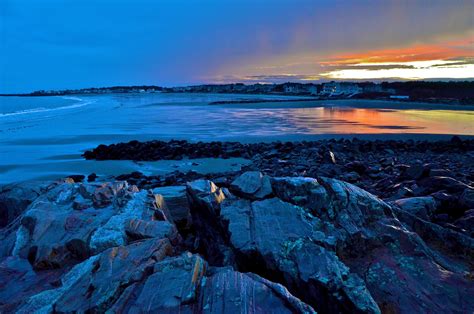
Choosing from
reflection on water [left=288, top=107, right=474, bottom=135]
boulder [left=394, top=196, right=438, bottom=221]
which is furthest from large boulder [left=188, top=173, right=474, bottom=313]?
reflection on water [left=288, top=107, right=474, bottom=135]

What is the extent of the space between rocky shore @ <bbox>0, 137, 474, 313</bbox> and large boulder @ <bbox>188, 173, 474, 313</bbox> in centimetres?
2

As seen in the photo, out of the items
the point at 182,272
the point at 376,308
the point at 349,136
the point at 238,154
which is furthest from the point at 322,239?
the point at 349,136

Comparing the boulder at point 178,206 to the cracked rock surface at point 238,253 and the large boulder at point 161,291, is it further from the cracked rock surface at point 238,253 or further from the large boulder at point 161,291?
the large boulder at point 161,291

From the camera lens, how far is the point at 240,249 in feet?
15.4

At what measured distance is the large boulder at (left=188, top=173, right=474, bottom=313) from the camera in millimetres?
4020

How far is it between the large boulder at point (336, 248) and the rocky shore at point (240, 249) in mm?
17

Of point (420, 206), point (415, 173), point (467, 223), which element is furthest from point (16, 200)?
point (415, 173)

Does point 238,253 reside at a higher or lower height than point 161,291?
lower

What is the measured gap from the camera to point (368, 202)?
569 centimetres

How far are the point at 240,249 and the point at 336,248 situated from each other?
1.34 metres

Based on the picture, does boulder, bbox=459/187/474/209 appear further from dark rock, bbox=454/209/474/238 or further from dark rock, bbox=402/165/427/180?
dark rock, bbox=402/165/427/180

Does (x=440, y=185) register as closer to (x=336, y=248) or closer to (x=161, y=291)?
(x=336, y=248)

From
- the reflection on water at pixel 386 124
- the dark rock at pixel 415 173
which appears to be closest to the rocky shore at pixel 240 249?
the dark rock at pixel 415 173

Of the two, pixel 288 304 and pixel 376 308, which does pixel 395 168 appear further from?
pixel 288 304
